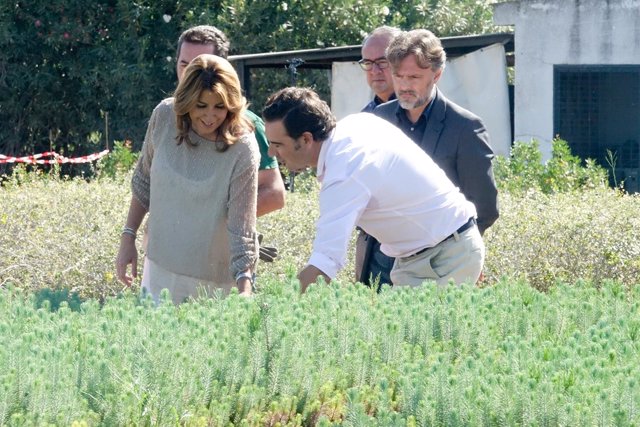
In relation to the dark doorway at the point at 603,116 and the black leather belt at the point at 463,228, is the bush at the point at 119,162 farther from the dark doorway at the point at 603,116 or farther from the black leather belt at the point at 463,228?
the black leather belt at the point at 463,228

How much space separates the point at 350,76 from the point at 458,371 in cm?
1239

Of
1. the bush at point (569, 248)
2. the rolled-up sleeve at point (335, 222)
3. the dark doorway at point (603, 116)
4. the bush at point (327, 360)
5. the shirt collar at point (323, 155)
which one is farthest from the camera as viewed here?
the dark doorway at point (603, 116)

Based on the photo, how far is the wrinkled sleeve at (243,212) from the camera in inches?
181

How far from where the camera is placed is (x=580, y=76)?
44.6 ft

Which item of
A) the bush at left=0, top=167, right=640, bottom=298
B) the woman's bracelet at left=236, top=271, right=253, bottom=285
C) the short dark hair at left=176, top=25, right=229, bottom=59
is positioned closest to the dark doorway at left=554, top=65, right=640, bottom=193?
the bush at left=0, top=167, right=640, bottom=298

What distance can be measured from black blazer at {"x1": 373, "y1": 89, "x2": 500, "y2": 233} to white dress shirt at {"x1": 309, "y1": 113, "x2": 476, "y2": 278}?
0.34m

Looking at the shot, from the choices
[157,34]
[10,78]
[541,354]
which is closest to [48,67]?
[10,78]

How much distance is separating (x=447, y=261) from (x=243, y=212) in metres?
0.83

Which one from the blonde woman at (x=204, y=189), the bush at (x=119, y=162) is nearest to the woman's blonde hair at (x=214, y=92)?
the blonde woman at (x=204, y=189)

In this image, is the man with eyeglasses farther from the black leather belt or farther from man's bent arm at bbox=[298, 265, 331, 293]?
man's bent arm at bbox=[298, 265, 331, 293]

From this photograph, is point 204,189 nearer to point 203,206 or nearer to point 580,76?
point 203,206

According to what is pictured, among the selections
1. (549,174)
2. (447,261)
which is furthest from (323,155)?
(549,174)

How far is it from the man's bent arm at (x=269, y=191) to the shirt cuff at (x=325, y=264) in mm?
1031

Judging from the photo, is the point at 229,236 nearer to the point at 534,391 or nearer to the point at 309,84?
the point at 534,391
